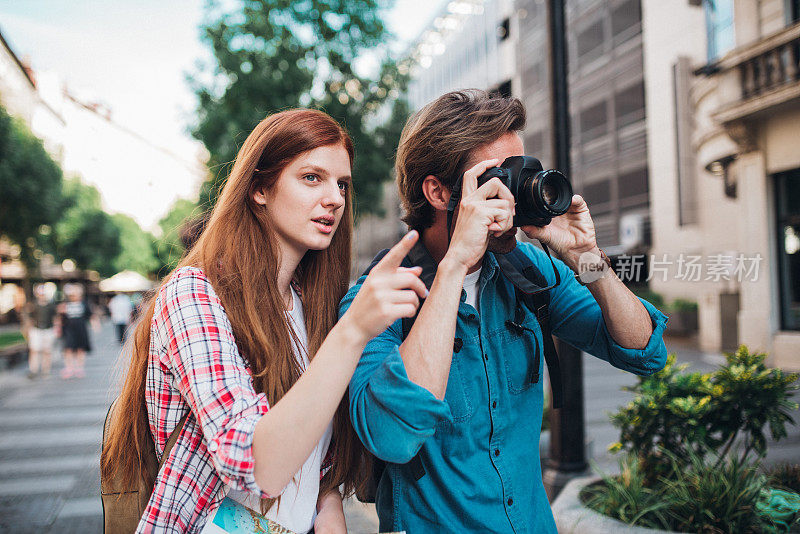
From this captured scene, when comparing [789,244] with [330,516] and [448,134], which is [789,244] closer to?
[448,134]

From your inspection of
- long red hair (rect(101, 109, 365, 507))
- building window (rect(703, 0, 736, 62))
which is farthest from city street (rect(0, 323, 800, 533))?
building window (rect(703, 0, 736, 62))

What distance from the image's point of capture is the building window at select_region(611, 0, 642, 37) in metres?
6.42

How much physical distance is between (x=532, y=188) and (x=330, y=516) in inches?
36.5

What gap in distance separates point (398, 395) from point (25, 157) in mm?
18564

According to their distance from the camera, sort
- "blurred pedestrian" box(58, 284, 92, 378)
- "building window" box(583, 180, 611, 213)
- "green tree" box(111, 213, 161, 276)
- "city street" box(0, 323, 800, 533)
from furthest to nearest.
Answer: "green tree" box(111, 213, 161, 276), "building window" box(583, 180, 611, 213), "blurred pedestrian" box(58, 284, 92, 378), "city street" box(0, 323, 800, 533)

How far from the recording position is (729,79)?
4910 mm

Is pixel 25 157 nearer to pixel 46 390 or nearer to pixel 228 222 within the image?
pixel 46 390

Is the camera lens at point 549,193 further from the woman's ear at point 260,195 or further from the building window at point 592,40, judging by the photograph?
the building window at point 592,40

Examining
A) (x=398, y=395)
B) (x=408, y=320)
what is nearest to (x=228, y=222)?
(x=408, y=320)

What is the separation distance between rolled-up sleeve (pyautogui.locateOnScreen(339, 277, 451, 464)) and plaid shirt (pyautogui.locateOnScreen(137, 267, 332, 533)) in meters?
0.20

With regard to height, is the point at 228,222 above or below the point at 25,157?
Answer: below

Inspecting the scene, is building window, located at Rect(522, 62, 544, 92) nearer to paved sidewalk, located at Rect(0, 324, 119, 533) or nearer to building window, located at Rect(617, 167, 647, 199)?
building window, located at Rect(617, 167, 647, 199)

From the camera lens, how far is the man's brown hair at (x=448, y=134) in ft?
4.63

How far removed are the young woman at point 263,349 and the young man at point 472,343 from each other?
0.40ft
